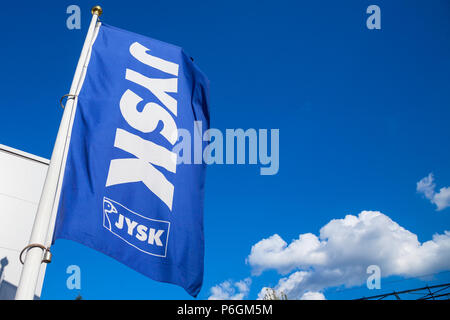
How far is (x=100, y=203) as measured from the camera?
121 inches

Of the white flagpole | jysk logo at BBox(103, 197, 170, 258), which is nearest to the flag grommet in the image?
the white flagpole

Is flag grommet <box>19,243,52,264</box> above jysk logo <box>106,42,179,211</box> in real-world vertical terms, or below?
below

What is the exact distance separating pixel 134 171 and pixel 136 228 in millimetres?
599

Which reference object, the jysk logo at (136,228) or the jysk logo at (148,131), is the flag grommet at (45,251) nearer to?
the jysk logo at (136,228)

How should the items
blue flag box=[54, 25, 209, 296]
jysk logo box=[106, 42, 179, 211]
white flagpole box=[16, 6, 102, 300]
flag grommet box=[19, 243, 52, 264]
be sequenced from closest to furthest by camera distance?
1. white flagpole box=[16, 6, 102, 300]
2. flag grommet box=[19, 243, 52, 264]
3. blue flag box=[54, 25, 209, 296]
4. jysk logo box=[106, 42, 179, 211]

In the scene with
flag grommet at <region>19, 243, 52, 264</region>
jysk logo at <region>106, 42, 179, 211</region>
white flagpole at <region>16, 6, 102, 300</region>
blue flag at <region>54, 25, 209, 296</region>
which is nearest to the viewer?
white flagpole at <region>16, 6, 102, 300</region>

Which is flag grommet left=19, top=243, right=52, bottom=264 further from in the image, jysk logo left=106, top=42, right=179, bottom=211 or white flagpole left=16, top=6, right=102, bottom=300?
Answer: jysk logo left=106, top=42, right=179, bottom=211

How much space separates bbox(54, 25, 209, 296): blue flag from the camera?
3.00 metres

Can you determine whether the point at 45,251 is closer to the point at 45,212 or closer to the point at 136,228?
the point at 45,212

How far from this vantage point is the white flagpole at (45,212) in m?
2.42

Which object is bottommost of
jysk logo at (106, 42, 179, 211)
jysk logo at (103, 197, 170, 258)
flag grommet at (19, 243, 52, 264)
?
flag grommet at (19, 243, 52, 264)

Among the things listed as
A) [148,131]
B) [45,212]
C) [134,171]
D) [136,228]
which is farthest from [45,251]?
[148,131]

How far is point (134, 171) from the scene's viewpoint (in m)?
3.43
